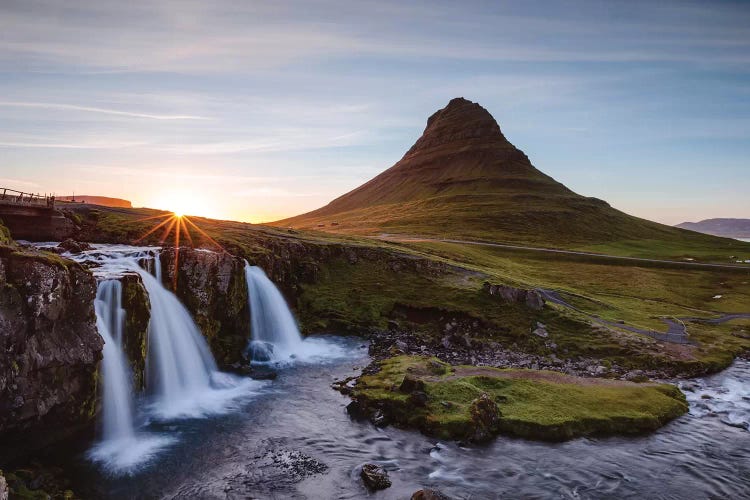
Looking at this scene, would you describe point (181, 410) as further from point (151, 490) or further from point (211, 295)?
point (211, 295)

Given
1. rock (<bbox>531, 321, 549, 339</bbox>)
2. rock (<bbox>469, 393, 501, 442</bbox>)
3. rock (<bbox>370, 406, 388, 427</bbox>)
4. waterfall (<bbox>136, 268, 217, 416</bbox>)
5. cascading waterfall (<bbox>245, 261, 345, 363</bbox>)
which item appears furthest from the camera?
rock (<bbox>531, 321, 549, 339</bbox>)

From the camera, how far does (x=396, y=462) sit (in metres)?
25.9

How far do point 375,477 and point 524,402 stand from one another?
1376 centimetres

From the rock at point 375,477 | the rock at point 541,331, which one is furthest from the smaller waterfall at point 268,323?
the rock at point 541,331

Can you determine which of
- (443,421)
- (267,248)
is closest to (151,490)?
(443,421)

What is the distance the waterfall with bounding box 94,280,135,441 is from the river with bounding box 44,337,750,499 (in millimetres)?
2270

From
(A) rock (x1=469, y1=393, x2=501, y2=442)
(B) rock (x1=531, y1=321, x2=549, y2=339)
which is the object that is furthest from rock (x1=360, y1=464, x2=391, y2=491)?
(B) rock (x1=531, y1=321, x2=549, y2=339)

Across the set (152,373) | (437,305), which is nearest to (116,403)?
(152,373)

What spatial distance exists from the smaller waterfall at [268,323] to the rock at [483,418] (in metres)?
20.1

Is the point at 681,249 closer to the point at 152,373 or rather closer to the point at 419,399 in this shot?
the point at 419,399

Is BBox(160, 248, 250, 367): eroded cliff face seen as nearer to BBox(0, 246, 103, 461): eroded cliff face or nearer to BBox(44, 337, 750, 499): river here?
BBox(44, 337, 750, 499): river

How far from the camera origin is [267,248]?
193 feet

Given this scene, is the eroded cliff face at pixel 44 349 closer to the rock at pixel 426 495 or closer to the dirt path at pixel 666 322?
the rock at pixel 426 495

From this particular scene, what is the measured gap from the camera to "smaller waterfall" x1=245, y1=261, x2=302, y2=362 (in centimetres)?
4412
